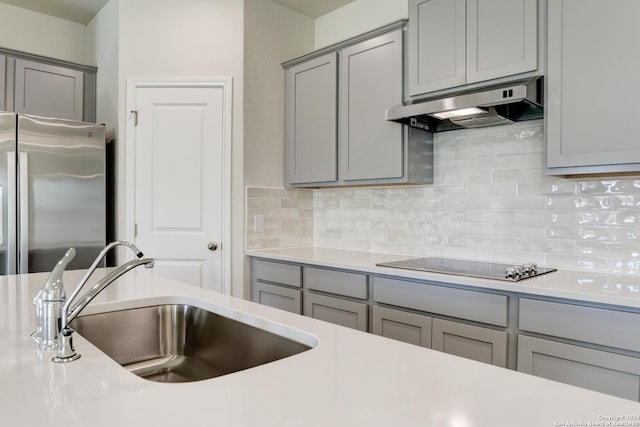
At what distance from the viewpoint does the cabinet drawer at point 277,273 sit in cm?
288

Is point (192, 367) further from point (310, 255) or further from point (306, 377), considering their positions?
point (310, 255)

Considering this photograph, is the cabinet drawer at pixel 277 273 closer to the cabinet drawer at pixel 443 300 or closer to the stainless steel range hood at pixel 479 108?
the cabinet drawer at pixel 443 300

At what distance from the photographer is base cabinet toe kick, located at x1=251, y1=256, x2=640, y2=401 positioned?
5.29 feet

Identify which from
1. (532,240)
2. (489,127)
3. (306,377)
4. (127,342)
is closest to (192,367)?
(127,342)

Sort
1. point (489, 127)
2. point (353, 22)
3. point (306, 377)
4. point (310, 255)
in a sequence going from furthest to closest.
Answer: point (353, 22) < point (310, 255) < point (489, 127) < point (306, 377)

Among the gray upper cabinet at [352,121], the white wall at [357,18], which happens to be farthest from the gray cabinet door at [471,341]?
the white wall at [357,18]

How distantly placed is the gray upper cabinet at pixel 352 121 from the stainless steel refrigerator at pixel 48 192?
4.58ft

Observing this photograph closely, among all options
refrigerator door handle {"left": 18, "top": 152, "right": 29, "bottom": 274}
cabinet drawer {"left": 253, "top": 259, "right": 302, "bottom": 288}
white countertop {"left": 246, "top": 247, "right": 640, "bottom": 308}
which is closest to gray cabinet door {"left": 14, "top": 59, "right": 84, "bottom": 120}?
refrigerator door handle {"left": 18, "top": 152, "right": 29, "bottom": 274}

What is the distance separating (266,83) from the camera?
11.0 ft

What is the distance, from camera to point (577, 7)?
1.93 meters

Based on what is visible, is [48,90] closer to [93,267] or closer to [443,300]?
[93,267]

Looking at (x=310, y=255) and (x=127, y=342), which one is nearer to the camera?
(x=127, y=342)

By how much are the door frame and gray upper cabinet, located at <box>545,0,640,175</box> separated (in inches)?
80.9

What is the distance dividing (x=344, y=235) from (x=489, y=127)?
134 cm
